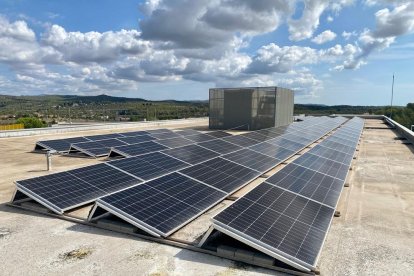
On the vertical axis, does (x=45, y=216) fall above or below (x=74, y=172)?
below

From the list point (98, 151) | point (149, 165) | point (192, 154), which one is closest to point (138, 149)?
point (98, 151)

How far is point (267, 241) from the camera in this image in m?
9.87

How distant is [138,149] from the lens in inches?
1105

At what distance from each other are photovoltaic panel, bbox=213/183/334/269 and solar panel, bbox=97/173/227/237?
2.47 meters

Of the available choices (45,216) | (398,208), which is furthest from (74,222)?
(398,208)

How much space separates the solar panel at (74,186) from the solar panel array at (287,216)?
7568mm

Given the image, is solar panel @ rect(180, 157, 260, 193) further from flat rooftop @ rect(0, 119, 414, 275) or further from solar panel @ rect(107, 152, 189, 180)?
solar panel @ rect(107, 152, 189, 180)

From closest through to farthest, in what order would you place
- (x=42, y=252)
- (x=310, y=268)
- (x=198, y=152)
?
(x=310, y=268)
(x=42, y=252)
(x=198, y=152)

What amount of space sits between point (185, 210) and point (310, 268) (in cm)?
570

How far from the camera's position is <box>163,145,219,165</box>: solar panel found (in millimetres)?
22314

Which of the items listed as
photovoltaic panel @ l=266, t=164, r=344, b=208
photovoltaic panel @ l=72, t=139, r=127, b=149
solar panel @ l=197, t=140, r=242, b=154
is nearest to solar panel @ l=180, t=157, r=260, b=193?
photovoltaic panel @ l=266, t=164, r=344, b=208

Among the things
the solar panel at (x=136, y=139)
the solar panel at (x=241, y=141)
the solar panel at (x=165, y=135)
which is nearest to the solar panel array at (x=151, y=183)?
the solar panel at (x=241, y=141)

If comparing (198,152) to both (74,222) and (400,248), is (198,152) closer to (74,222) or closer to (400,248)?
(74,222)

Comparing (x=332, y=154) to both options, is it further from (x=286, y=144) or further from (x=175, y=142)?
(x=175, y=142)
